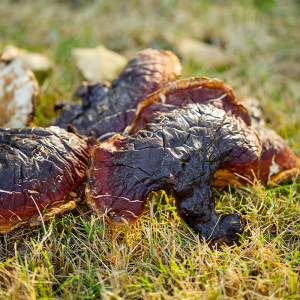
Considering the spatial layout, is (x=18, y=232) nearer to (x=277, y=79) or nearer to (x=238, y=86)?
(x=238, y=86)

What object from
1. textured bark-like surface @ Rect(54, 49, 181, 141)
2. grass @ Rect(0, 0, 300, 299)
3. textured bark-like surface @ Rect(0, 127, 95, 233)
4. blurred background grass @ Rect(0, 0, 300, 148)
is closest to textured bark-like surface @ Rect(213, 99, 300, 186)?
grass @ Rect(0, 0, 300, 299)

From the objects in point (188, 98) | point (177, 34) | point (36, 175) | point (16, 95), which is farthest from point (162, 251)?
point (177, 34)

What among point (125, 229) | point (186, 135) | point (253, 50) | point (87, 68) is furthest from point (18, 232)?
point (253, 50)

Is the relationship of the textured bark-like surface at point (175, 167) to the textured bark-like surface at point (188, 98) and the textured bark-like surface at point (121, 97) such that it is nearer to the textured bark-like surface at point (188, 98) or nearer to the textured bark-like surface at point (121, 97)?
the textured bark-like surface at point (188, 98)

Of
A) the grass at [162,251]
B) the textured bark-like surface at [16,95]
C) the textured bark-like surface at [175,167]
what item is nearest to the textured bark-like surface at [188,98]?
the textured bark-like surface at [175,167]

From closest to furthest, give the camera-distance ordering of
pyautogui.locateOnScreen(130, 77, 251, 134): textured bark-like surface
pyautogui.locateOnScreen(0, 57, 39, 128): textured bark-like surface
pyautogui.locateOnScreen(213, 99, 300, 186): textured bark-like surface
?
1. pyautogui.locateOnScreen(130, 77, 251, 134): textured bark-like surface
2. pyautogui.locateOnScreen(213, 99, 300, 186): textured bark-like surface
3. pyautogui.locateOnScreen(0, 57, 39, 128): textured bark-like surface

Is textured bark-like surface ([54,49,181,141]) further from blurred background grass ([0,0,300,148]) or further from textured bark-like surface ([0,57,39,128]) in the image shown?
blurred background grass ([0,0,300,148])
